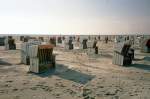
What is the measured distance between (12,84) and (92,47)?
19397 mm

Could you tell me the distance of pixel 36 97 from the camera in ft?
34.8

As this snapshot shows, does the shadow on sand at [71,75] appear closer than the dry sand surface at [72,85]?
No

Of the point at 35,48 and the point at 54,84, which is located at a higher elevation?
the point at 35,48

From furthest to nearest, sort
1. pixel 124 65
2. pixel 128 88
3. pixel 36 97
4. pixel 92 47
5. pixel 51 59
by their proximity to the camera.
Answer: pixel 92 47, pixel 124 65, pixel 51 59, pixel 128 88, pixel 36 97

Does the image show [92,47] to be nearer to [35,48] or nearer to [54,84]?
[35,48]

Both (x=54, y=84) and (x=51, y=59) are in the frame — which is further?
(x=51, y=59)

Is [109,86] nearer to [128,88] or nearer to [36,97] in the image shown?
[128,88]

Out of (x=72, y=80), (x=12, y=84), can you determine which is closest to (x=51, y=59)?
(x=72, y=80)

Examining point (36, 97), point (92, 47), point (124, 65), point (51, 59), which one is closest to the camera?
point (36, 97)

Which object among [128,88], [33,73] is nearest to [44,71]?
[33,73]

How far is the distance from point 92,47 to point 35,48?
51.6 ft

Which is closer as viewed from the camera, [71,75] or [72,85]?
[72,85]

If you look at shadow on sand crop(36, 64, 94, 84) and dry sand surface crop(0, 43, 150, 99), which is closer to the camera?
dry sand surface crop(0, 43, 150, 99)

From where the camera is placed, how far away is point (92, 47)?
31328mm
